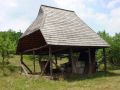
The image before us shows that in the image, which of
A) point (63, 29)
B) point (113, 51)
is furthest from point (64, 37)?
point (113, 51)

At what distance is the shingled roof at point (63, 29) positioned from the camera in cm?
2186

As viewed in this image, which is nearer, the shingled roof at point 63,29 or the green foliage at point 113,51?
the shingled roof at point 63,29

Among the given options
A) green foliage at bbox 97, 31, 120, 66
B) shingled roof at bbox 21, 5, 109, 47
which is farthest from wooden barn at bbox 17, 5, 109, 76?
green foliage at bbox 97, 31, 120, 66

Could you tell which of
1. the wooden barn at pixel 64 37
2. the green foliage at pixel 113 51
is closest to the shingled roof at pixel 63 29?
the wooden barn at pixel 64 37

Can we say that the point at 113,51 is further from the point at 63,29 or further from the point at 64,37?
the point at 64,37

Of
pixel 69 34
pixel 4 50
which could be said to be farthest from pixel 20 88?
pixel 4 50

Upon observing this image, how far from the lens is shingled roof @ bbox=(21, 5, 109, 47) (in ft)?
71.7

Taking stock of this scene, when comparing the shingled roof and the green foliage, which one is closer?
the shingled roof

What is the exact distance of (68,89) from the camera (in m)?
15.2

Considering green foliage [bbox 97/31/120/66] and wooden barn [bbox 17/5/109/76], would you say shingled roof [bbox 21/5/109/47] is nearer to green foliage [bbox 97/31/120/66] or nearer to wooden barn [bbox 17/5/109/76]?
wooden barn [bbox 17/5/109/76]

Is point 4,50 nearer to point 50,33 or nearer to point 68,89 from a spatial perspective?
point 50,33

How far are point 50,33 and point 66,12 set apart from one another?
5252 mm

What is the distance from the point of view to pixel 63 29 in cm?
2339

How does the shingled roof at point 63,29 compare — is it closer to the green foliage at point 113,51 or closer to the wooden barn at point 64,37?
the wooden barn at point 64,37
